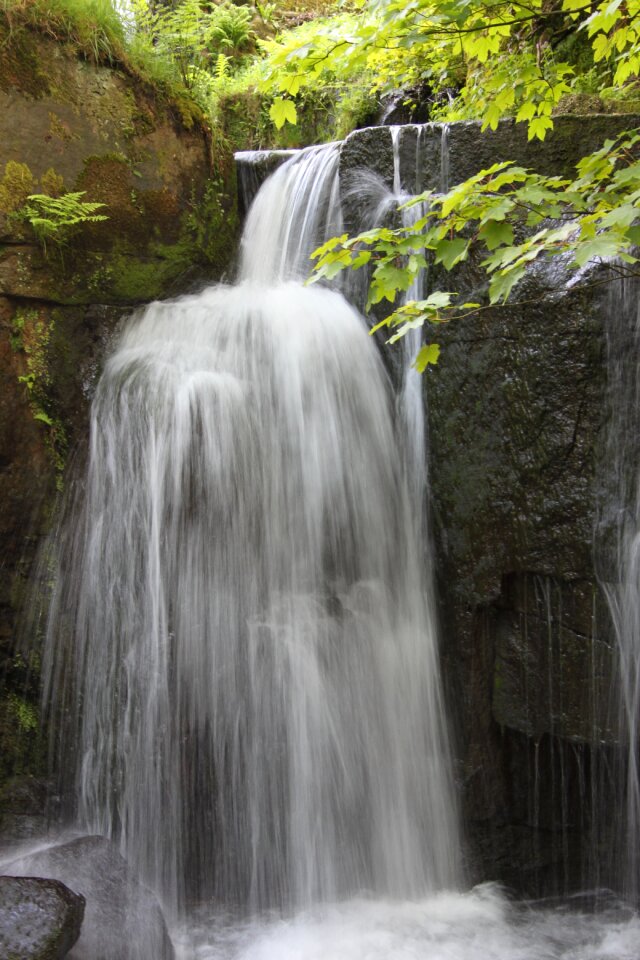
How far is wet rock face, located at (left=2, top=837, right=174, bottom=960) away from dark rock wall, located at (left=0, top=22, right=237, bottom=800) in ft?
1.95

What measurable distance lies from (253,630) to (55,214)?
9.37 ft

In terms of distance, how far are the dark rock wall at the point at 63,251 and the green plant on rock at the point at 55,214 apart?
0.03 meters

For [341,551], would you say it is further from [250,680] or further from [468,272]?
[468,272]

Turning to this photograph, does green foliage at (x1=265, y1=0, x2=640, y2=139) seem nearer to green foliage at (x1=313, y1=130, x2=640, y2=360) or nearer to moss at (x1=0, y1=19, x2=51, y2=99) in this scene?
green foliage at (x1=313, y1=130, x2=640, y2=360)

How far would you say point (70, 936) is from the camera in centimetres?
333

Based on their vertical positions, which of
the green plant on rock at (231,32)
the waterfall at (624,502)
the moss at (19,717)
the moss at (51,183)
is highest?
the green plant on rock at (231,32)

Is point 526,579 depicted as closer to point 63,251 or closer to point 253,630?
point 253,630

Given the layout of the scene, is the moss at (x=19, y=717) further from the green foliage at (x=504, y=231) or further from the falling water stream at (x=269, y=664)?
the green foliage at (x=504, y=231)

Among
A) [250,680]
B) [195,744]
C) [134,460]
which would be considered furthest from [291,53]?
[195,744]

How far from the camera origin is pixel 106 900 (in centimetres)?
367

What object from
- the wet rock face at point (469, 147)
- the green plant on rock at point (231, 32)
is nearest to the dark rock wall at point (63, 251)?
the wet rock face at point (469, 147)

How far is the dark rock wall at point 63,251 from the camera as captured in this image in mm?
4531

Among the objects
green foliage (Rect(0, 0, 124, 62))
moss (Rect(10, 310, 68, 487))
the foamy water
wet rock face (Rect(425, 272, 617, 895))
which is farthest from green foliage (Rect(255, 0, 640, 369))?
→ the foamy water

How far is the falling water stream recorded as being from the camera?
4.25m
